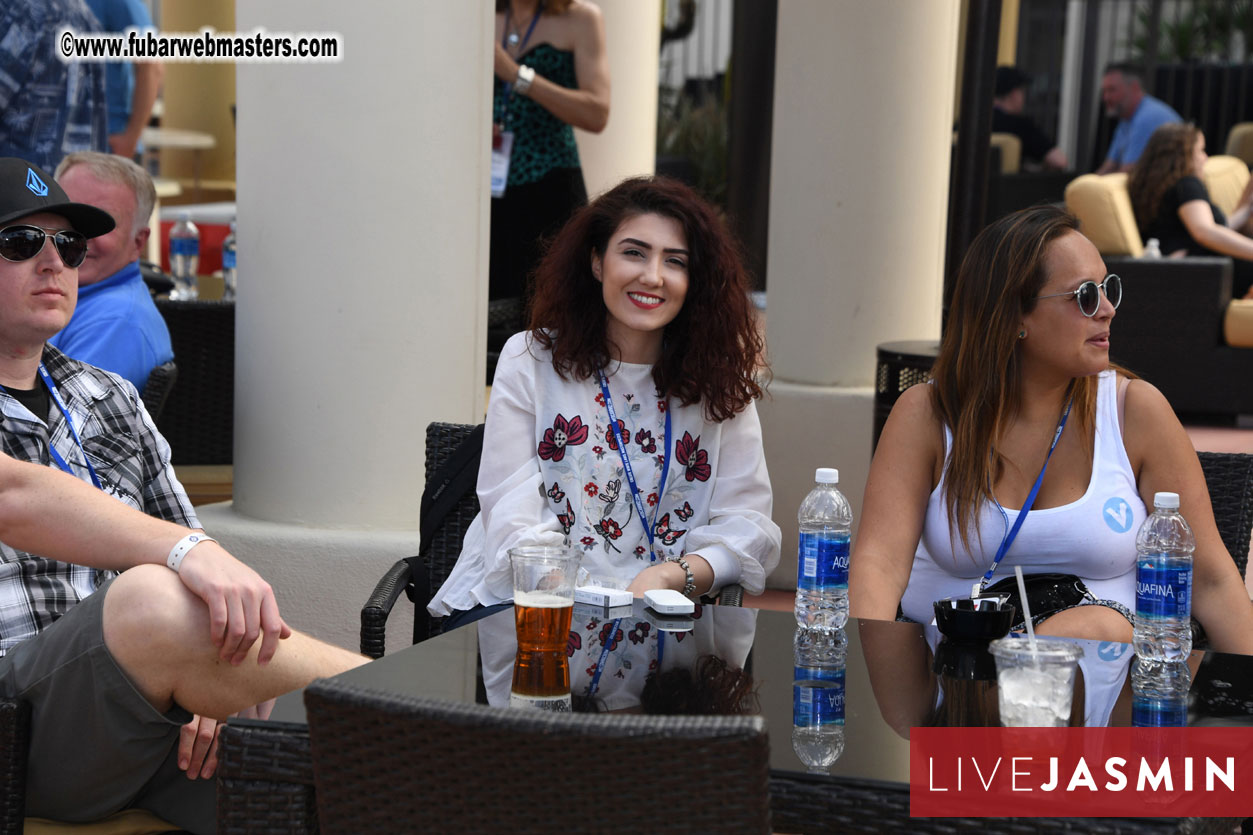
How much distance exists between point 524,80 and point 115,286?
1.44 meters

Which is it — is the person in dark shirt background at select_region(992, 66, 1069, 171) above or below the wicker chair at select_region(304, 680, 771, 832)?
above

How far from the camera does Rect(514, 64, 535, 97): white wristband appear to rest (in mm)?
4516

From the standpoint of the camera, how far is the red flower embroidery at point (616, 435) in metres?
2.87

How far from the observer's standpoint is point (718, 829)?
1.30 metres

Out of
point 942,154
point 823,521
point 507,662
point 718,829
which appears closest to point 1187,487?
point 823,521

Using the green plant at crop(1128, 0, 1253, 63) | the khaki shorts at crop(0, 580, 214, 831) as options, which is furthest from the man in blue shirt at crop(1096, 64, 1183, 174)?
the khaki shorts at crop(0, 580, 214, 831)

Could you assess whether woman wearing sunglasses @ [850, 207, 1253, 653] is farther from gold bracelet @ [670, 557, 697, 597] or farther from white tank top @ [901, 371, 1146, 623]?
gold bracelet @ [670, 557, 697, 597]

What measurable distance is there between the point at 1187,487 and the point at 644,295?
1.07 meters

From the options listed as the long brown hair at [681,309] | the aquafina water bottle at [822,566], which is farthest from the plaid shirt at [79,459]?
the aquafina water bottle at [822,566]

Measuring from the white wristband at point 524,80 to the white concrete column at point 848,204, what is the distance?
41.9 inches

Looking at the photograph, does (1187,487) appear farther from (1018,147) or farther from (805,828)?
(1018,147)

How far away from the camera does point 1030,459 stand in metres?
2.74

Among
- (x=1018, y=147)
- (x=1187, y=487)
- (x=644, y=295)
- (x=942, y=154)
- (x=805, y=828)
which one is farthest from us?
(x=1018, y=147)

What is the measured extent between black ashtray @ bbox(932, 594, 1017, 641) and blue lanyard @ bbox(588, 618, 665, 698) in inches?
17.0
